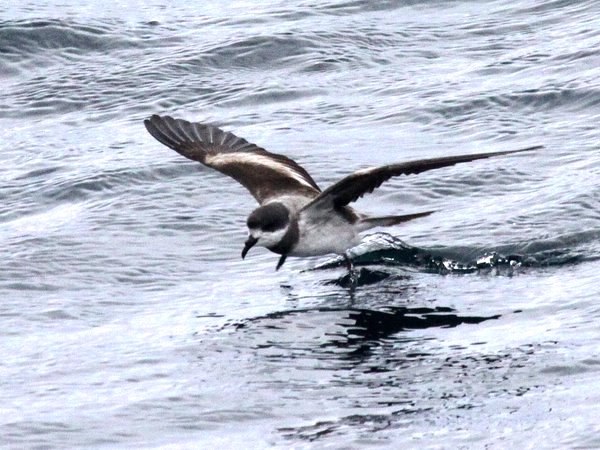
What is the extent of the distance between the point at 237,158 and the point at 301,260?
94 cm

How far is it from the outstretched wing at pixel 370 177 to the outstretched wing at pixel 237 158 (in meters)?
0.84

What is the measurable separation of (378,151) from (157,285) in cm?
324

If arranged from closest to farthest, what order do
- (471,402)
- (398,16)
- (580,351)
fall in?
(471,402) → (580,351) → (398,16)

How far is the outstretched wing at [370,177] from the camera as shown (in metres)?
8.66

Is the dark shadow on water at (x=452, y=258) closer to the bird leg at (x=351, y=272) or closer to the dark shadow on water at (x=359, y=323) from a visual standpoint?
the bird leg at (x=351, y=272)

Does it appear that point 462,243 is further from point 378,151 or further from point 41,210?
point 41,210

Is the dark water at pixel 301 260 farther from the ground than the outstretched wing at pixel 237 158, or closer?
closer

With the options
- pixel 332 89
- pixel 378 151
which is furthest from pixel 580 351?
pixel 332 89

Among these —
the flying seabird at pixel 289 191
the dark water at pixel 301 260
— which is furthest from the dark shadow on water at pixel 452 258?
the flying seabird at pixel 289 191

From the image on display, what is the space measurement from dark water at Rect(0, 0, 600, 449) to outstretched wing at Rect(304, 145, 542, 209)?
25.5 inches

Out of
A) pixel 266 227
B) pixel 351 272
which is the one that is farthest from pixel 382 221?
pixel 266 227

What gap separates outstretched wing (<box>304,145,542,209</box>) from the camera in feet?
28.4

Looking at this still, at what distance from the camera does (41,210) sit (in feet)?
41.1

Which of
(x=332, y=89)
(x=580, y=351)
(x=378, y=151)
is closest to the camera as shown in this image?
(x=580, y=351)
